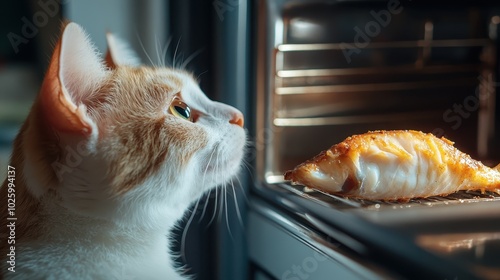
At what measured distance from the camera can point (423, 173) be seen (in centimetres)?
75

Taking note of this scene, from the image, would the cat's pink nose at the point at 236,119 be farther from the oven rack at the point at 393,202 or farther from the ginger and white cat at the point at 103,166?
the oven rack at the point at 393,202

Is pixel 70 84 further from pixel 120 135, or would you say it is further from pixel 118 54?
pixel 118 54

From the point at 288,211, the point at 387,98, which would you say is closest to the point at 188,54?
the point at 288,211

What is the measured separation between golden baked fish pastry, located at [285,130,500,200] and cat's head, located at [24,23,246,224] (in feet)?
0.37

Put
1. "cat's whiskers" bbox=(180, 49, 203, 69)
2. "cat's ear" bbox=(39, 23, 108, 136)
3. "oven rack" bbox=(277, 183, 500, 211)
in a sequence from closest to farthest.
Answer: "cat's ear" bbox=(39, 23, 108, 136)
"oven rack" bbox=(277, 183, 500, 211)
"cat's whiskers" bbox=(180, 49, 203, 69)

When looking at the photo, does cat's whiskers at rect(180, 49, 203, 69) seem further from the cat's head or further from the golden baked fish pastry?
the golden baked fish pastry

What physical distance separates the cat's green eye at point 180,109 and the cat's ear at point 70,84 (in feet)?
0.38

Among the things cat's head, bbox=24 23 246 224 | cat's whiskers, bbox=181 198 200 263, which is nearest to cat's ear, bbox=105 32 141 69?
cat's head, bbox=24 23 246 224

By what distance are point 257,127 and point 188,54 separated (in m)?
0.15

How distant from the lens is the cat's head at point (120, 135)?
23.7 inches

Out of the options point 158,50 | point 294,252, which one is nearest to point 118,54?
point 158,50

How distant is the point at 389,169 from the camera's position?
0.74 m

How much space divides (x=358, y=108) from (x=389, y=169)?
1.05 feet

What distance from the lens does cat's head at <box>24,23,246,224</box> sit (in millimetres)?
603
